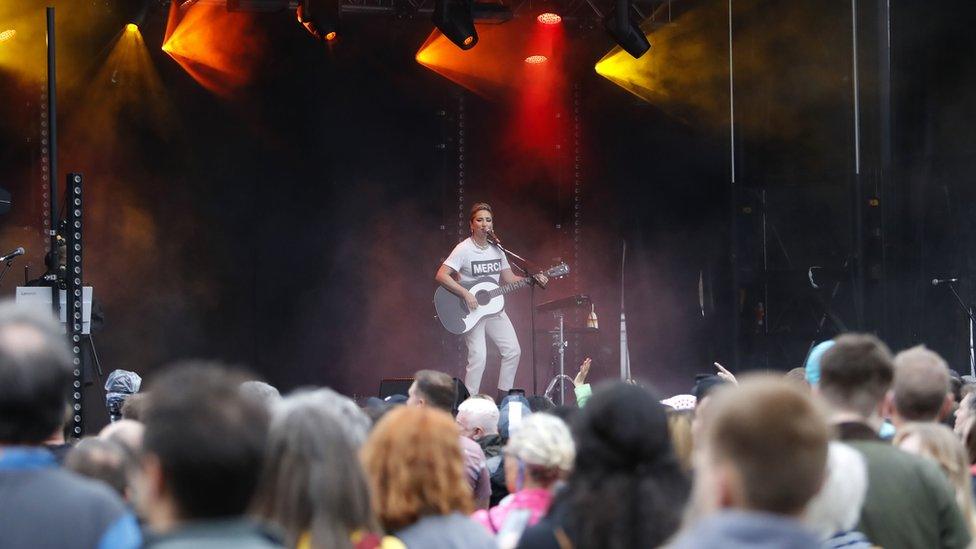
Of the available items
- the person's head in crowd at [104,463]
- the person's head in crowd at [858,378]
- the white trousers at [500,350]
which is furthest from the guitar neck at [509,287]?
the person's head in crowd at [104,463]

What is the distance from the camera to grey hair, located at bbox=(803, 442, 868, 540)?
2492 mm

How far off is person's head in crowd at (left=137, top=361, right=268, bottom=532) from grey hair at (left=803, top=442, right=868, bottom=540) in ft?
4.63

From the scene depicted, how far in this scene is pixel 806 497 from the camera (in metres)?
1.64

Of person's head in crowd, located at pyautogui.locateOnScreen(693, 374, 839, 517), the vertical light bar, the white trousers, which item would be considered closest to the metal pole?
the vertical light bar

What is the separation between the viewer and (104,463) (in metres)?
2.52

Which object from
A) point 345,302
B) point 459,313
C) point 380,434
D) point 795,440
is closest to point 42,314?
point 380,434

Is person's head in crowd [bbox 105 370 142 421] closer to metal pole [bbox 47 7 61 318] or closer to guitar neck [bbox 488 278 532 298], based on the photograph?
metal pole [bbox 47 7 61 318]

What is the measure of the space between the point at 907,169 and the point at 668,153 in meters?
3.00

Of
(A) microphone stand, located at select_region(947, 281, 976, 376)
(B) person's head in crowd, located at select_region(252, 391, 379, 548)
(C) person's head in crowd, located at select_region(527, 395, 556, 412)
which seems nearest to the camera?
(B) person's head in crowd, located at select_region(252, 391, 379, 548)

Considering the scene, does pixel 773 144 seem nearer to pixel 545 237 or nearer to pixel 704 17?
pixel 704 17

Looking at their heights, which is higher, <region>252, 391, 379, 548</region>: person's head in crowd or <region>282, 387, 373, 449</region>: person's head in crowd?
<region>282, 387, 373, 449</region>: person's head in crowd

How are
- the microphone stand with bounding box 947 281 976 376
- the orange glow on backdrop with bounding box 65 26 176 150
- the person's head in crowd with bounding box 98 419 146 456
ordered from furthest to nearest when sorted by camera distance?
the orange glow on backdrop with bounding box 65 26 176 150 → the microphone stand with bounding box 947 281 976 376 → the person's head in crowd with bounding box 98 419 146 456

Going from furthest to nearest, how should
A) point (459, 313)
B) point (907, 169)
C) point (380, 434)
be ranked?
point (459, 313), point (907, 169), point (380, 434)

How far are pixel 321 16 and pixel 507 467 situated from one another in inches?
319
